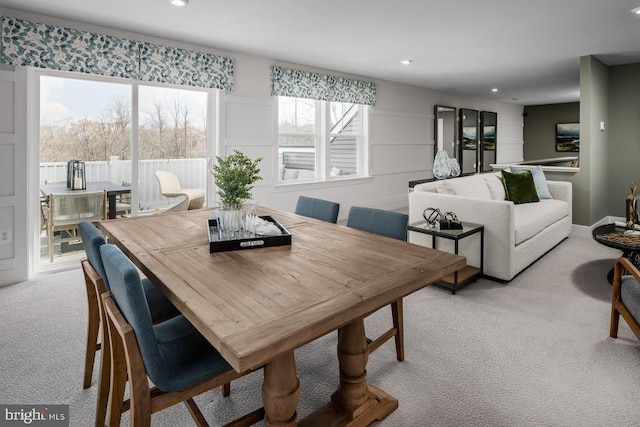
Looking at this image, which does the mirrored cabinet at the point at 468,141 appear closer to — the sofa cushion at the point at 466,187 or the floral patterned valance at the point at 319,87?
the floral patterned valance at the point at 319,87

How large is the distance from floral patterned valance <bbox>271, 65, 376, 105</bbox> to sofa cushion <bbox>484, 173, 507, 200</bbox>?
2495mm

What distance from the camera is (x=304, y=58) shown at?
5.18 metres

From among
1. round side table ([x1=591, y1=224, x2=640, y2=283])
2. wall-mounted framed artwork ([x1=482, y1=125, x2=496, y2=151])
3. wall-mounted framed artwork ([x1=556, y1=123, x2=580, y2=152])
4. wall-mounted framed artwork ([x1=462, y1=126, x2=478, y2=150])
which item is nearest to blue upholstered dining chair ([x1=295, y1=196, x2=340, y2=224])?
round side table ([x1=591, y1=224, x2=640, y2=283])

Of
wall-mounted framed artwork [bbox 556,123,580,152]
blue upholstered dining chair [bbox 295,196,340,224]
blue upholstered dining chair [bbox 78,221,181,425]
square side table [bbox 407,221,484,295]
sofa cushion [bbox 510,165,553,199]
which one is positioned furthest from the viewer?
wall-mounted framed artwork [bbox 556,123,580,152]

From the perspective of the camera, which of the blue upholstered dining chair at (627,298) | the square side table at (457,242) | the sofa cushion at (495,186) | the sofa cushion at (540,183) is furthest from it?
the sofa cushion at (540,183)

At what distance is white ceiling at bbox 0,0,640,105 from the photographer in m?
3.31

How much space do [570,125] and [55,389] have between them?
39.5 ft

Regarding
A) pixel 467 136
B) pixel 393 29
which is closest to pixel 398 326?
pixel 393 29

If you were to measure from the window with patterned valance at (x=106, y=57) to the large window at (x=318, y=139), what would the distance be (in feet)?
4.13

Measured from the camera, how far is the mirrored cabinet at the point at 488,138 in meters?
9.39

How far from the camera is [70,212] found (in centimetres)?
390

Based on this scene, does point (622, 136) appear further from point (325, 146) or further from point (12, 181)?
point (12, 181)

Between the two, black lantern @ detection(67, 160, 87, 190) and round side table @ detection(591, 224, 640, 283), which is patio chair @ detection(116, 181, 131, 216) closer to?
black lantern @ detection(67, 160, 87, 190)

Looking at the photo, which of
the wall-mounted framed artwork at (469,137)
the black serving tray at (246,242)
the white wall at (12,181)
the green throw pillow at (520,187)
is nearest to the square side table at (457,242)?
the green throw pillow at (520,187)
